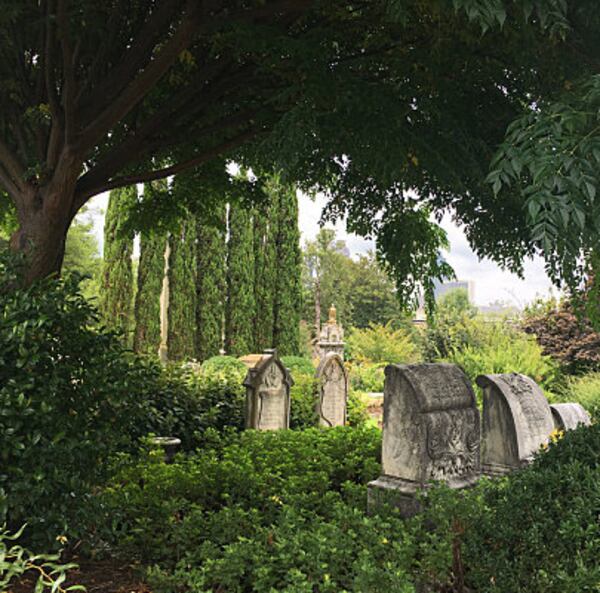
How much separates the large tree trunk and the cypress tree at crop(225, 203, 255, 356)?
1508 centimetres

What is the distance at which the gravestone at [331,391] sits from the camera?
11109 millimetres

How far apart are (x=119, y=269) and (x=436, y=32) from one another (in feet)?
53.5

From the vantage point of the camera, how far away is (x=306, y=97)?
4.65m

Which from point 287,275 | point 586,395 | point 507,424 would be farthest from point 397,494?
point 287,275

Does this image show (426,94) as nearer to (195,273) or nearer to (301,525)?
(301,525)

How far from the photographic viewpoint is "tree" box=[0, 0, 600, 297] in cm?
463

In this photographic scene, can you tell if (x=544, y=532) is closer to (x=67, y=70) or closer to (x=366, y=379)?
(x=67, y=70)

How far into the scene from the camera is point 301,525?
4.12 metres

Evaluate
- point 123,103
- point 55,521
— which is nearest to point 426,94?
point 123,103

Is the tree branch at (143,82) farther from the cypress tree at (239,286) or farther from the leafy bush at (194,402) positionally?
the cypress tree at (239,286)

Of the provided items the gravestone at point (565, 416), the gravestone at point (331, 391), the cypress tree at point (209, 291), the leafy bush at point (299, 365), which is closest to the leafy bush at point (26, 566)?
the gravestone at point (565, 416)

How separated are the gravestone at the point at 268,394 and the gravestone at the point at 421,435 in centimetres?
387

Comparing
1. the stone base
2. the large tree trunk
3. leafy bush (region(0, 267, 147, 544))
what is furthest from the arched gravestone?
the large tree trunk

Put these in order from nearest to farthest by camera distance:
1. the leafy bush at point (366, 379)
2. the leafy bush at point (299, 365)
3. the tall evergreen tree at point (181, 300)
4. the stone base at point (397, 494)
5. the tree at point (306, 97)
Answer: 1. the tree at point (306, 97)
2. the stone base at point (397, 494)
3. the leafy bush at point (299, 365)
4. the leafy bush at point (366, 379)
5. the tall evergreen tree at point (181, 300)
